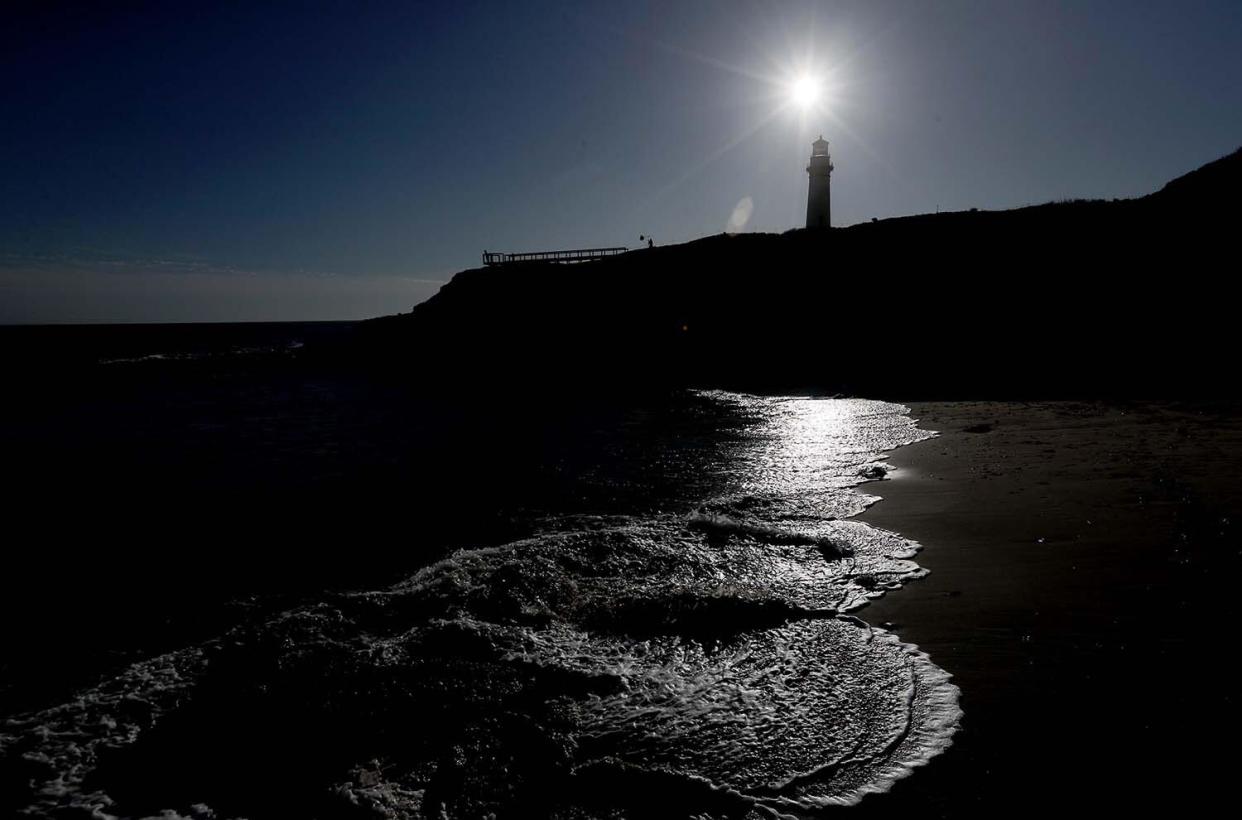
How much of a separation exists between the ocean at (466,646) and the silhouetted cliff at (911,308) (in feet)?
53.6

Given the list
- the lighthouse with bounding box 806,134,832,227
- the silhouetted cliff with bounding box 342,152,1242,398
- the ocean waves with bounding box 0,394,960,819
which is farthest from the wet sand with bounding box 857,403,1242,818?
the lighthouse with bounding box 806,134,832,227

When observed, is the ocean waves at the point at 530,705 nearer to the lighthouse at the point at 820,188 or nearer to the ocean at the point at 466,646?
the ocean at the point at 466,646

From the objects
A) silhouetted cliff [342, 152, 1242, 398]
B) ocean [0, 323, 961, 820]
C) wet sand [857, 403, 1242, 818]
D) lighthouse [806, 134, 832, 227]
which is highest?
lighthouse [806, 134, 832, 227]

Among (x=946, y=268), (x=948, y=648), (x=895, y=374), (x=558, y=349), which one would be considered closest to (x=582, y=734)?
(x=948, y=648)

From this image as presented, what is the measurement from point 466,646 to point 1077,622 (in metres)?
4.47

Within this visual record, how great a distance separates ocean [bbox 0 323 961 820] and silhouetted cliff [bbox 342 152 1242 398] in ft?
53.6

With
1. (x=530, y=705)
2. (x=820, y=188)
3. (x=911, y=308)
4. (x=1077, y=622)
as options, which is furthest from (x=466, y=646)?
(x=820, y=188)

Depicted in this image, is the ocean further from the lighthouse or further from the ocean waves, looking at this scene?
the lighthouse

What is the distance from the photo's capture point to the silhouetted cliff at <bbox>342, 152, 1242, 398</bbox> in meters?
22.7

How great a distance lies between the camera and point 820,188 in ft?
150

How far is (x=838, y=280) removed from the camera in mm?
33781

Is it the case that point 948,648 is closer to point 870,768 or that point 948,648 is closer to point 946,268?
point 870,768

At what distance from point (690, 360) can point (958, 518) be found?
29.3 meters

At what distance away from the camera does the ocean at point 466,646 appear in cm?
318
